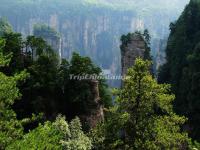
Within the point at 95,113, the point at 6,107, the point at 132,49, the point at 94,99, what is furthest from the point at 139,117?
the point at 132,49

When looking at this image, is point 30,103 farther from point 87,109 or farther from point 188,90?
point 188,90

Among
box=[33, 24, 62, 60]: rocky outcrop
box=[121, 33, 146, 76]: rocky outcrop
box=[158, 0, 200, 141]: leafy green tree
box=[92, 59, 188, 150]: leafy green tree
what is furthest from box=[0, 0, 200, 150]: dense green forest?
box=[33, 24, 62, 60]: rocky outcrop

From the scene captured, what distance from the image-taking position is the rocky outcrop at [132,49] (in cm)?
6556

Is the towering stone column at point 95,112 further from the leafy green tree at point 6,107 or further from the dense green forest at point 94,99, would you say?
→ the leafy green tree at point 6,107

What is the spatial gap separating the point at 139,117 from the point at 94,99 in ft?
58.9

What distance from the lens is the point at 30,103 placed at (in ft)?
142

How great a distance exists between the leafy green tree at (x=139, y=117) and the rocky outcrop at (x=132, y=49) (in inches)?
1496

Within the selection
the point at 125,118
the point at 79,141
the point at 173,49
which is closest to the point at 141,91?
the point at 125,118

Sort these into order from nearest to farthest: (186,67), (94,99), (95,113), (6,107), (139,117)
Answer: (6,107) → (139,117) → (95,113) → (94,99) → (186,67)

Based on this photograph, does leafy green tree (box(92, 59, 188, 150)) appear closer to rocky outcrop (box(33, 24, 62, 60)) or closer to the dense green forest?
the dense green forest

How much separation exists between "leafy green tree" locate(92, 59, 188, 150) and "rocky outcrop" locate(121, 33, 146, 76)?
1496 inches

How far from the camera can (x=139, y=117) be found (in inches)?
1053

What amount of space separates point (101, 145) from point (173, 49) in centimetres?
4859

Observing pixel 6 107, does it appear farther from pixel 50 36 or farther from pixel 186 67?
pixel 50 36
